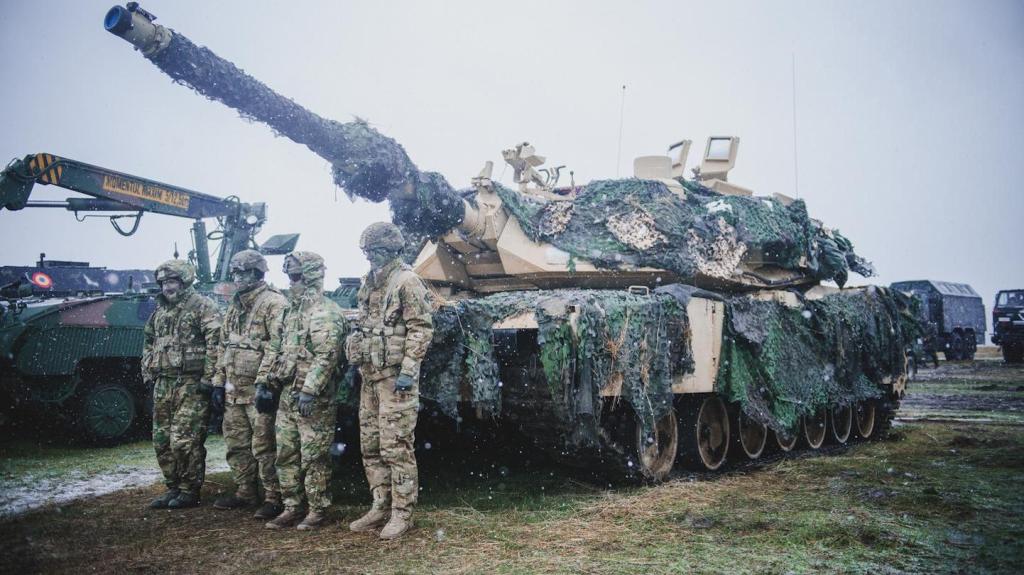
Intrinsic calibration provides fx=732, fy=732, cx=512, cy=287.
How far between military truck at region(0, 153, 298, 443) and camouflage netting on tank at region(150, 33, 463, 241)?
4.67 m

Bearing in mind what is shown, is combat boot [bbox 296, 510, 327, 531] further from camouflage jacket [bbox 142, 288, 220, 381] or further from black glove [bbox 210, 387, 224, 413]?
camouflage jacket [bbox 142, 288, 220, 381]

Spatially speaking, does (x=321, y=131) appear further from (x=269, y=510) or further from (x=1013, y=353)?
(x=1013, y=353)

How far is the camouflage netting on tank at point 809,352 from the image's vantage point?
22.7 ft

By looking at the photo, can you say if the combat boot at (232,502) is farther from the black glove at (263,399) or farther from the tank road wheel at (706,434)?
the tank road wheel at (706,434)

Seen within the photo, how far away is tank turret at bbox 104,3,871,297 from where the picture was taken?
17.7ft

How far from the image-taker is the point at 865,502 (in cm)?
540

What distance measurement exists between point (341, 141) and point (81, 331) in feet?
17.3

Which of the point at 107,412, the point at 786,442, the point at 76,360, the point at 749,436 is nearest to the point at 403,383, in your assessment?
the point at 749,436

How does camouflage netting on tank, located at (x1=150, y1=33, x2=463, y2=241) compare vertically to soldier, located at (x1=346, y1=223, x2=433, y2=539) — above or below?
above

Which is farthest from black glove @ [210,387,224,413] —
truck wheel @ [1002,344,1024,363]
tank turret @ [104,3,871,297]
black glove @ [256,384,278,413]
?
truck wheel @ [1002,344,1024,363]

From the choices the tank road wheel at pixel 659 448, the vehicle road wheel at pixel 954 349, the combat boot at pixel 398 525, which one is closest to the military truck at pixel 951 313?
the vehicle road wheel at pixel 954 349

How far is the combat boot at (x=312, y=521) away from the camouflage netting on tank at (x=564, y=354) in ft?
3.57

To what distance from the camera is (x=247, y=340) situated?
541cm

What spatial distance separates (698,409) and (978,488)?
2.27 metres
